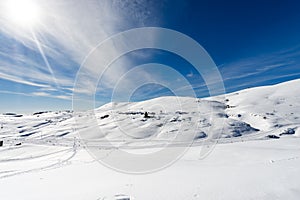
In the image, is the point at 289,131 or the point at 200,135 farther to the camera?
the point at 200,135

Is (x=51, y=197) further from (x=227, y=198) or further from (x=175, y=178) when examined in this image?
(x=227, y=198)

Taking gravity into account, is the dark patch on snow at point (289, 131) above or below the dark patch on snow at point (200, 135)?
below

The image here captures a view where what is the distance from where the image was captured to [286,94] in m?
59.1

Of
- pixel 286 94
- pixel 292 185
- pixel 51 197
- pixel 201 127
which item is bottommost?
pixel 292 185

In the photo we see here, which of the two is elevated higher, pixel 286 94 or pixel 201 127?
pixel 286 94

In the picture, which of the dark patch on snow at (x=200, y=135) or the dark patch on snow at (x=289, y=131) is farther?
the dark patch on snow at (x=200, y=135)

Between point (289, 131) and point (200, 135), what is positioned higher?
point (200, 135)

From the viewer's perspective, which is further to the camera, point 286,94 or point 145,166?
point 286,94

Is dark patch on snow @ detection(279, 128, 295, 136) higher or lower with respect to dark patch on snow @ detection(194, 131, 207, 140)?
lower

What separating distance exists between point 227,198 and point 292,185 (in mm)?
2621

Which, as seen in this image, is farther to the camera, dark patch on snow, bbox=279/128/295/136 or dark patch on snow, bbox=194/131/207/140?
dark patch on snow, bbox=194/131/207/140

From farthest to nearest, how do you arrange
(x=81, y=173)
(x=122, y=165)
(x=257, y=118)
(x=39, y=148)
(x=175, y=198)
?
1. (x=257, y=118)
2. (x=39, y=148)
3. (x=122, y=165)
4. (x=81, y=173)
5. (x=175, y=198)

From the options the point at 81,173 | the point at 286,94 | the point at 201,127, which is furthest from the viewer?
the point at 286,94

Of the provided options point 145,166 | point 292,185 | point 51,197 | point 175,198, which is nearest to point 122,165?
point 145,166
